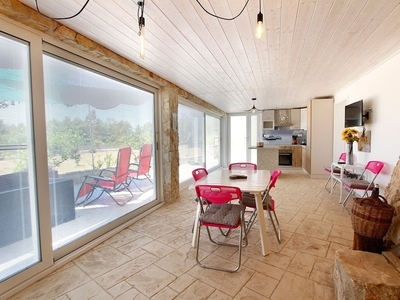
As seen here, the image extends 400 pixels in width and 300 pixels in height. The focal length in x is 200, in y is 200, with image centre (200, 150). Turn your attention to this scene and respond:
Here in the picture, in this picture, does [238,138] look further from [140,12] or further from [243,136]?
[140,12]

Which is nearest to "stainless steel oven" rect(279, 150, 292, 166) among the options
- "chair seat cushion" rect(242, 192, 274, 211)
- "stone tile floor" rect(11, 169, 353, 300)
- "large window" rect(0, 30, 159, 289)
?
"stone tile floor" rect(11, 169, 353, 300)

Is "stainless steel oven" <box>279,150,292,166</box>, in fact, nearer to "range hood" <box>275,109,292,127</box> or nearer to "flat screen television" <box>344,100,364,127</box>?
"range hood" <box>275,109,292,127</box>

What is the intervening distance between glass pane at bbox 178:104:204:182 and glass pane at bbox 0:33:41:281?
3011mm

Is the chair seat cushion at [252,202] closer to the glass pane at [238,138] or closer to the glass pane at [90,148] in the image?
the glass pane at [90,148]

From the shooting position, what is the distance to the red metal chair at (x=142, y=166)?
3064mm

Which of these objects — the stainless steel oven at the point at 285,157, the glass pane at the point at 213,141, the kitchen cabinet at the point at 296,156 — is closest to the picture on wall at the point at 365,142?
the kitchen cabinet at the point at 296,156

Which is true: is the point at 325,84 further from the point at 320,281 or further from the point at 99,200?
the point at 99,200

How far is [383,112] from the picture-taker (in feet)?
9.61

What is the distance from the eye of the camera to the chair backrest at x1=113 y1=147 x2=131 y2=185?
2.74 metres

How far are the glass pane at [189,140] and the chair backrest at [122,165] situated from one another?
1778 millimetres

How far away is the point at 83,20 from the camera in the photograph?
1.76 metres

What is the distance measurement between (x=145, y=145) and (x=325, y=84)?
379 cm

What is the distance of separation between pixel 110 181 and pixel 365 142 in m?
4.18

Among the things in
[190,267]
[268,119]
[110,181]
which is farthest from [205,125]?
[190,267]
